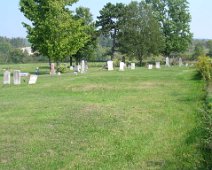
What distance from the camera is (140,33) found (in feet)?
196

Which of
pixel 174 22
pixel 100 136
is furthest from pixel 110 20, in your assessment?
pixel 100 136

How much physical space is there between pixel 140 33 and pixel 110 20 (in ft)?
40.4

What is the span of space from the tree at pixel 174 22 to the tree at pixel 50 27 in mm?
31772

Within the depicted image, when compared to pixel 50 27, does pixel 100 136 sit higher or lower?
lower

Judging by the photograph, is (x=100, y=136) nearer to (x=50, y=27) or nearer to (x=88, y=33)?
(x=50, y=27)

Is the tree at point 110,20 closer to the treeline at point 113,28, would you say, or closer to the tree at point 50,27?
the treeline at point 113,28

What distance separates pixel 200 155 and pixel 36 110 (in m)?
6.82

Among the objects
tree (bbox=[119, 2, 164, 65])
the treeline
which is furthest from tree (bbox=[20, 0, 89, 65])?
tree (bbox=[119, 2, 164, 65])

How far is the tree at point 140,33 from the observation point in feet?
195

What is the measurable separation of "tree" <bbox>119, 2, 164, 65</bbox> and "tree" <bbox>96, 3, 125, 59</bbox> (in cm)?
655

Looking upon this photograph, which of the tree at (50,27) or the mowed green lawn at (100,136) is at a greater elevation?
the tree at (50,27)

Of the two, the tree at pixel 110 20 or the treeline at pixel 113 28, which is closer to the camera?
the treeline at pixel 113 28

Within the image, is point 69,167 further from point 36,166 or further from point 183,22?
point 183,22

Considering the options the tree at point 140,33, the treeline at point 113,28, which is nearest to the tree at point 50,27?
the treeline at point 113,28
